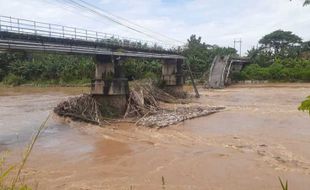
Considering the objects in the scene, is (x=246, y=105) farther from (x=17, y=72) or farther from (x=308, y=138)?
(x=17, y=72)

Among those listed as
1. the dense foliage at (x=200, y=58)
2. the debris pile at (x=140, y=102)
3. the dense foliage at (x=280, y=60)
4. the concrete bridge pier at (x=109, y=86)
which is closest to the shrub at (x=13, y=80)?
the dense foliage at (x=200, y=58)

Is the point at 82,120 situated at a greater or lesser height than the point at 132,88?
lesser

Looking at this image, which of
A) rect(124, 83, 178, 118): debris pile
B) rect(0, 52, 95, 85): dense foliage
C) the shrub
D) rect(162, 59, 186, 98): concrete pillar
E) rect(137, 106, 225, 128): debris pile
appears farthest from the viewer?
the shrub

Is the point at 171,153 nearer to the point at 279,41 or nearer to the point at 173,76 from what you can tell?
the point at 173,76

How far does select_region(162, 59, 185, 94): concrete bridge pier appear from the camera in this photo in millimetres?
37500

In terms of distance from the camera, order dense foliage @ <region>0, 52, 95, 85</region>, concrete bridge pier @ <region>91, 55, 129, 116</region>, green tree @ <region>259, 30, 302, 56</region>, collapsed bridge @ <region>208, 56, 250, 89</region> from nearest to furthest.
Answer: concrete bridge pier @ <region>91, 55, 129, 116</region> < collapsed bridge @ <region>208, 56, 250, 89</region> < dense foliage @ <region>0, 52, 95, 85</region> < green tree @ <region>259, 30, 302, 56</region>

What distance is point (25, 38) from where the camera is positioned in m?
19.6

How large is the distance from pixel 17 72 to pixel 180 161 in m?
52.4

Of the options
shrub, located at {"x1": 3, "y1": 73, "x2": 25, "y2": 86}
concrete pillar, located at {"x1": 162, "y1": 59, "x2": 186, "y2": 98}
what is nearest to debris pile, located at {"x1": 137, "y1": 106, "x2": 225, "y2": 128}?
concrete pillar, located at {"x1": 162, "y1": 59, "x2": 186, "y2": 98}

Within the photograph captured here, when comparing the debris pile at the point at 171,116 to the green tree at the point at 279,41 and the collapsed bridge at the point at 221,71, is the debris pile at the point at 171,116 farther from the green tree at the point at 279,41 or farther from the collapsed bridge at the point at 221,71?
the green tree at the point at 279,41

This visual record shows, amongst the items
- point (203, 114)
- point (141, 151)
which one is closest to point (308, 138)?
point (141, 151)

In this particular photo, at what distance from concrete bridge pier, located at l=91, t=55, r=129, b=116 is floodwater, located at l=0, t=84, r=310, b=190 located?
3410 mm

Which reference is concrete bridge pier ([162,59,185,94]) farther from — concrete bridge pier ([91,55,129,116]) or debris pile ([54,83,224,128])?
concrete bridge pier ([91,55,129,116])

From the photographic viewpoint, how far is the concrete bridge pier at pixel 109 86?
24.5 meters
